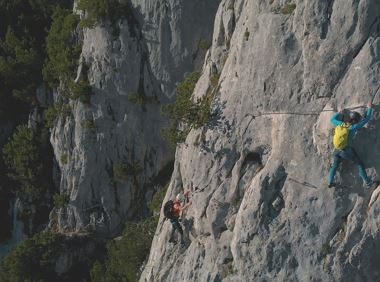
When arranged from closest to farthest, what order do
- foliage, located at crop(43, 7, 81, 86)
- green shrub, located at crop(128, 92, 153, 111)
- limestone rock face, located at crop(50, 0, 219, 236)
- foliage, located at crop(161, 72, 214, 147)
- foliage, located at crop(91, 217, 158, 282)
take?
1. foliage, located at crop(161, 72, 214, 147)
2. foliage, located at crop(91, 217, 158, 282)
3. limestone rock face, located at crop(50, 0, 219, 236)
4. green shrub, located at crop(128, 92, 153, 111)
5. foliage, located at crop(43, 7, 81, 86)

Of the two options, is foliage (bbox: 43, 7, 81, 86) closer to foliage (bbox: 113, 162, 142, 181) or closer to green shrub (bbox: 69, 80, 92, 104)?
green shrub (bbox: 69, 80, 92, 104)

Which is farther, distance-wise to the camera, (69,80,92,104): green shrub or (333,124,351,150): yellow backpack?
(69,80,92,104): green shrub

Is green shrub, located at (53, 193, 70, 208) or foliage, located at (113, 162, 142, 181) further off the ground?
foliage, located at (113, 162, 142, 181)

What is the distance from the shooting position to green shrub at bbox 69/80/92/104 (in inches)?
1123

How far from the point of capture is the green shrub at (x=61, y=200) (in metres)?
29.7

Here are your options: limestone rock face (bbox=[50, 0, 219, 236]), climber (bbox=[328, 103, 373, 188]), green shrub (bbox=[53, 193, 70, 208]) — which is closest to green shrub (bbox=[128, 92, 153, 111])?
limestone rock face (bbox=[50, 0, 219, 236])

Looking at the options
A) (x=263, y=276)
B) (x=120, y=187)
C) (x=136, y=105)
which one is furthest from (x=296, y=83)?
(x=120, y=187)

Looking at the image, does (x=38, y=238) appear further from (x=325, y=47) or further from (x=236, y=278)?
(x=325, y=47)

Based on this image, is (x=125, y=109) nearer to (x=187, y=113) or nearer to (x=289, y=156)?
(x=187, y=113)

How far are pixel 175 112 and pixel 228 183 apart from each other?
3.67m

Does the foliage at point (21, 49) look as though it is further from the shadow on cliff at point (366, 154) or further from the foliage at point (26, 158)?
the shadow on cliff at point (366, 154)

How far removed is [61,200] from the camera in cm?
2972

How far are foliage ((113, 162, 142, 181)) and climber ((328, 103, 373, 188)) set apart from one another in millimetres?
12443

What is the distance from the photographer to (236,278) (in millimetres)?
19703
